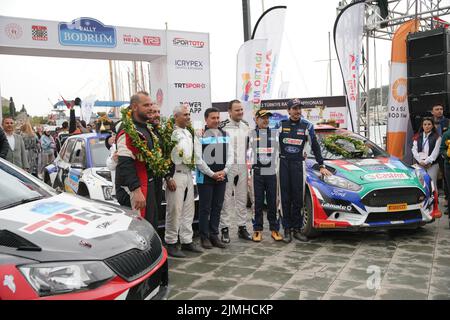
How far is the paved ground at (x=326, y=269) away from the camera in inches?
156

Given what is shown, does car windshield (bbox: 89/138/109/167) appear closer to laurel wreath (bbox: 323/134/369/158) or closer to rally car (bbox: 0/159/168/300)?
rally car (bbox: 0/159/168/300)

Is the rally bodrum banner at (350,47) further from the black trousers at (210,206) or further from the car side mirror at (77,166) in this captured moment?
the car side mirror at (77,166)

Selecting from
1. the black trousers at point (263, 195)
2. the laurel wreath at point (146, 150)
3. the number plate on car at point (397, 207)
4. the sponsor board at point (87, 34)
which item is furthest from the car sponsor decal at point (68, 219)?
the sponsor board at point (87, 34)

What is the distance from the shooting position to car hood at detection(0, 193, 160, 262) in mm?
2527

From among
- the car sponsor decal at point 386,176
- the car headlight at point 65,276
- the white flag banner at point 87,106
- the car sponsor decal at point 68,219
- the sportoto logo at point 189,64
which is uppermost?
the sportoto logo at point 189,64

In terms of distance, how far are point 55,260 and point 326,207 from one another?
3.87 meters

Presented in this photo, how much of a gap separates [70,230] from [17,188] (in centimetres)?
97

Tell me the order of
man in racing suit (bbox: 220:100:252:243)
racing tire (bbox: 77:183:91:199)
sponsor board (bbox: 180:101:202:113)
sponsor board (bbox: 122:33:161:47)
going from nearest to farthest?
man in racing suit (bbox: 220:100:252:243) → racing tire (bbox: 77:183:91:199) → sponsor board (bbox: 122:33:161:47) → sponsor board (bbox: 180:101:202:113)

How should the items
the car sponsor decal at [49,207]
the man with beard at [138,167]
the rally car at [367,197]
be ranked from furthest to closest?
the rally car at [367,197] → the man with beard at [138,167] → the car sponsor decal at [49,207]

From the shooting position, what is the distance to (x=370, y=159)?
628 centimetres

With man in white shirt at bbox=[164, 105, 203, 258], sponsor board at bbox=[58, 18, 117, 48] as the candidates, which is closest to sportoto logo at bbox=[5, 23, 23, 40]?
sponsor board at bbox=[58, 18, 117, 48]

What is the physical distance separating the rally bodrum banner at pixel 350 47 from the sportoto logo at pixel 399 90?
998 millimetres

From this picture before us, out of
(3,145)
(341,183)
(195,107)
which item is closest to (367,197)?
(341,183)
